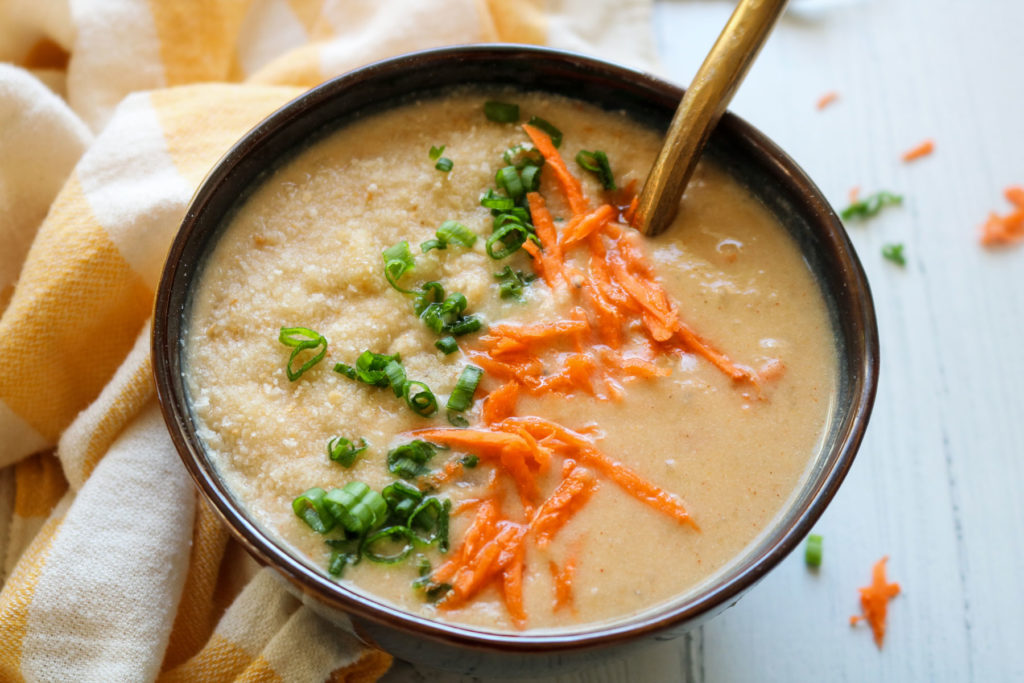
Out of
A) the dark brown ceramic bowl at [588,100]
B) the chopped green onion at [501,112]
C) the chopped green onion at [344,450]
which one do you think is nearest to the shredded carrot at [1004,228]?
the dark brown ceramic bowl at [588,100]

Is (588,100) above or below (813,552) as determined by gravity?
above

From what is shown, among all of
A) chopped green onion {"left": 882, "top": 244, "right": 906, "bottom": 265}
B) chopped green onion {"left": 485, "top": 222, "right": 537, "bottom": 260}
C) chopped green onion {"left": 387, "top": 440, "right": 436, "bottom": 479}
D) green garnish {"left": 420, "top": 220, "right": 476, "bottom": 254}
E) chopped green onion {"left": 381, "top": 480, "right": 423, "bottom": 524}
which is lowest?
chopped green onion {"left": 381, "top": 480, "right": 423, "bottom": 524}

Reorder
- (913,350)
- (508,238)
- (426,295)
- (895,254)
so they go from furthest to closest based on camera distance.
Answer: (895,254), (913,350), (508,238), (426,295)

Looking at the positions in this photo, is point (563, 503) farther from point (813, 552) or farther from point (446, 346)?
point (813, 552)

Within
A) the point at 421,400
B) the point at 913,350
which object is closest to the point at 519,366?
the point at 421,400

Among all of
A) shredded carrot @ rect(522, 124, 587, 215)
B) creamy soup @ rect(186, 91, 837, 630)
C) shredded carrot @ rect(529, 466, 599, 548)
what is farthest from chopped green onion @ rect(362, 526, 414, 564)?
shredded carrot @ rect(522, 124, 587, 215)

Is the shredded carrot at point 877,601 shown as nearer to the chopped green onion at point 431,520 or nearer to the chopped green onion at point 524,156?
the chopped green onion at point 431,520

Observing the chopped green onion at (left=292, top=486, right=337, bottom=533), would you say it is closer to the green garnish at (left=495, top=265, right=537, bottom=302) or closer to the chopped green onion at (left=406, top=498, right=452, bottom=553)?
the chopped green onion at (left=406, top=498, right=452, bottom=553)
